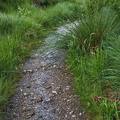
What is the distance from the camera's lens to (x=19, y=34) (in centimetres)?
910

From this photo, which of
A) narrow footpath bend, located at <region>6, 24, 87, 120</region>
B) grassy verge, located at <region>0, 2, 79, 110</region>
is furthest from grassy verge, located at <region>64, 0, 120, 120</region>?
grassy verge, located at <region>0, 2, 79, 110</region>

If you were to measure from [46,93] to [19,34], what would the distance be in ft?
9.73

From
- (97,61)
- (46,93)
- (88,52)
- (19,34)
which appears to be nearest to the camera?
(97,61)

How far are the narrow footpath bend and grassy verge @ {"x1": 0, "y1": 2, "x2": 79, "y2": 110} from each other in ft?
0.71

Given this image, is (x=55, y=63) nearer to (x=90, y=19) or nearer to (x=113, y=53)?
(x=90, y=19)

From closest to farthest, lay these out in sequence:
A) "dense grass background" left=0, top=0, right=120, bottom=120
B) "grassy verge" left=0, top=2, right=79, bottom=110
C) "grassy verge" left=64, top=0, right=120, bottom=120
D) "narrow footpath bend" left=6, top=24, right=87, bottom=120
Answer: "grassy verge" left=64, top=0, right=120, bottom=120, "dense grass background" left=0, top=0, right=120, bottom=120, "narrow footpath bend" left=6, top=24, right=87, bottom=120, "grassy verge" left=0, top=2, right=79, bottom=110

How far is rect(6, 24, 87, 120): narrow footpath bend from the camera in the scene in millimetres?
5859

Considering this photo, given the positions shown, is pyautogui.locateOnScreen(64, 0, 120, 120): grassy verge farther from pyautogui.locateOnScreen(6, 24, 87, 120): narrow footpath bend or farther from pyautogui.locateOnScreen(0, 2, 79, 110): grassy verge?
pyautogui.locateOnScreen(0, 2, 79, 110): grassy verge

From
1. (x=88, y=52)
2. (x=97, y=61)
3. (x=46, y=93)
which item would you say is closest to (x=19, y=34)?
(x=88, y=52)

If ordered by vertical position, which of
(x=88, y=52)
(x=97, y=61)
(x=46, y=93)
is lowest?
(x=46, y=93)

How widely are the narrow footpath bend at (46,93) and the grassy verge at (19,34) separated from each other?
215mm

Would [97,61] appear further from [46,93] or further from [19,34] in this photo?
[19,34]

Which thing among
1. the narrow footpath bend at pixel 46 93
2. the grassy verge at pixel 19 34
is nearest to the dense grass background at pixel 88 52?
the grassy verge at pixel 19 34

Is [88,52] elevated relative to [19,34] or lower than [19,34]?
elevated
